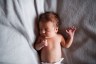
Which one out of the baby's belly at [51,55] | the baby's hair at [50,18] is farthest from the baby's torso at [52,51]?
the baby's hair at [50,18]

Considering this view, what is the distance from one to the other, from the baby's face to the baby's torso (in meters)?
0.03

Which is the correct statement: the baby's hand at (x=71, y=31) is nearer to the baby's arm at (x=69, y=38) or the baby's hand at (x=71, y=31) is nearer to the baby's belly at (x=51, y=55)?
the baby's arm at (x=69, y=38)

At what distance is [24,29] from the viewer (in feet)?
3.41

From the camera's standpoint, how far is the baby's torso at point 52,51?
109cm

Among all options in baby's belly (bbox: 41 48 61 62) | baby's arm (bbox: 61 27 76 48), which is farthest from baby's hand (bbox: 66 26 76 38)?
baby's belly (bbox: 41 48 61 62)

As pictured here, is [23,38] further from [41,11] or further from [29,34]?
→ [41,11]

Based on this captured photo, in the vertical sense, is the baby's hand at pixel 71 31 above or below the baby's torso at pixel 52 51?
above

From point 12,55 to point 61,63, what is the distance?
1.08 ft

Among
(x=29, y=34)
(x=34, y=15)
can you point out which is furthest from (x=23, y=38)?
(x=34, y=15)

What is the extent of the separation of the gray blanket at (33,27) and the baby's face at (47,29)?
5 centimetres

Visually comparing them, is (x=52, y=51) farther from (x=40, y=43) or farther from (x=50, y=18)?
(x=50, y=18)

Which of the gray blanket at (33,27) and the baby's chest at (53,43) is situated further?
the baby's chest at (53,43)

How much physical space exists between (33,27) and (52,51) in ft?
0.61

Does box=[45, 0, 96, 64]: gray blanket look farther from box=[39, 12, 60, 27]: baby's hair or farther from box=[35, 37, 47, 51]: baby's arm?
box=[35, 37, 47, 51]: baby's arm
